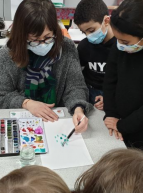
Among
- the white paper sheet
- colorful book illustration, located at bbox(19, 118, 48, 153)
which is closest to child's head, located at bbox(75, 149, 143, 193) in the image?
colorful book illustration, located at bbox(19, 118, 48, 153)

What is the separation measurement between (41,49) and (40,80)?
0.20 meters

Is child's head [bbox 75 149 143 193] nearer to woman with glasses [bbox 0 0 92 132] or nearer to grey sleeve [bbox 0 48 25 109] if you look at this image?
woman with glasses [bbox 0 0 92 132]

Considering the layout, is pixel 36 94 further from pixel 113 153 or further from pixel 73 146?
pixel 113 153

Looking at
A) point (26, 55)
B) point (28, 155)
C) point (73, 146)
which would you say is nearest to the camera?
point (28, 155)

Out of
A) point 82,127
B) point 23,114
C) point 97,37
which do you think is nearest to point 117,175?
point 82,127

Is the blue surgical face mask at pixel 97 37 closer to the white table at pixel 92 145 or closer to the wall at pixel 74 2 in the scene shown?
the white table at pixel 92 145

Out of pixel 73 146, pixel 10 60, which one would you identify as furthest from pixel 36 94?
pixel 73 146

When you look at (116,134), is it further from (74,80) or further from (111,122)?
(74,80)

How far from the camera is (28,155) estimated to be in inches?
40.9

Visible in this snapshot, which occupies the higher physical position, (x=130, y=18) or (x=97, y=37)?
(x=130, y=18)

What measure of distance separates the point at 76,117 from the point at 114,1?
221 centimetres

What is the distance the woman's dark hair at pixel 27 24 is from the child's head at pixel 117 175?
31.7 inches

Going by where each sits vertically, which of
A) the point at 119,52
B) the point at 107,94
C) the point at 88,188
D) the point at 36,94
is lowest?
the point at 36,94

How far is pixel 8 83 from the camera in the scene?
148 centimetres
